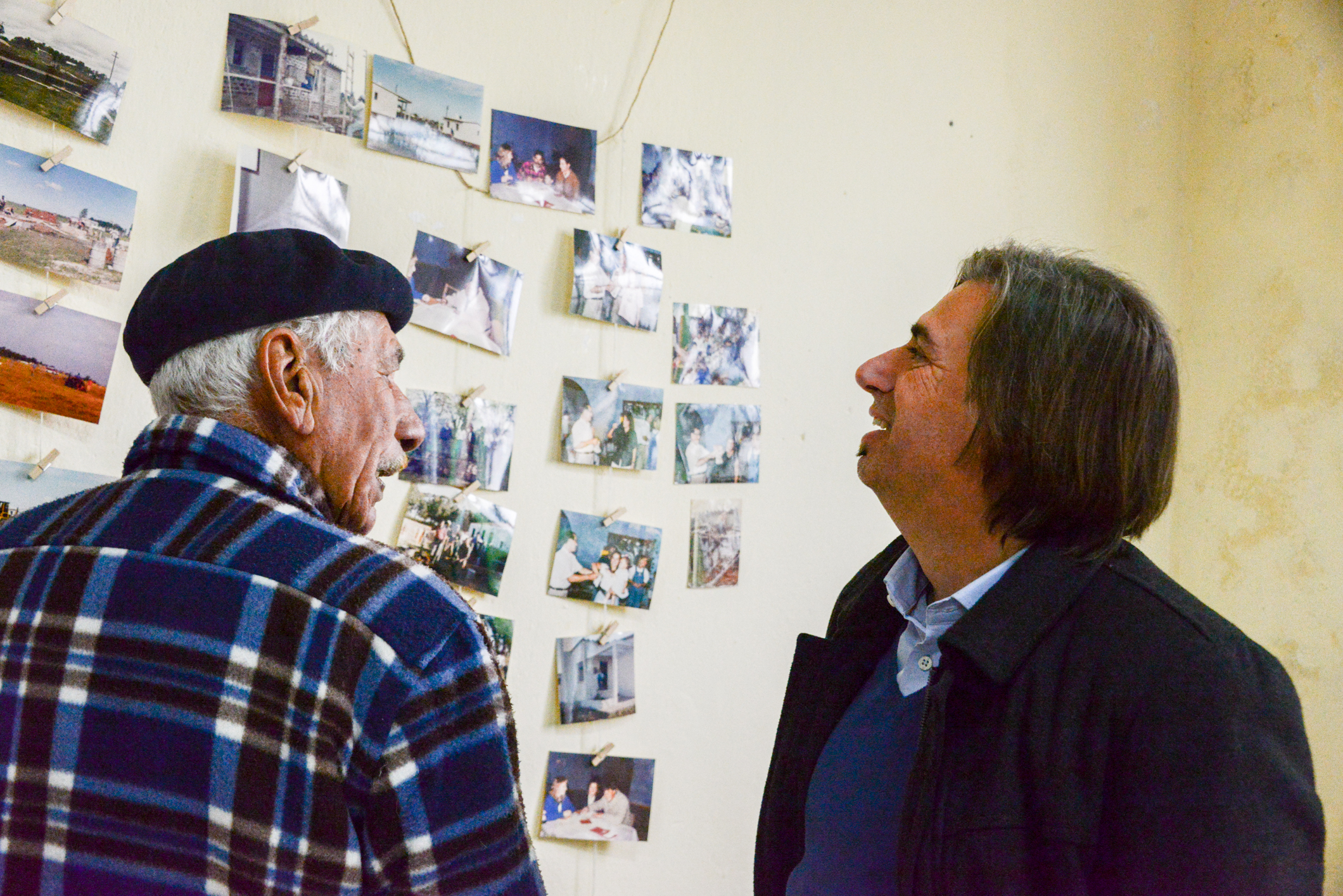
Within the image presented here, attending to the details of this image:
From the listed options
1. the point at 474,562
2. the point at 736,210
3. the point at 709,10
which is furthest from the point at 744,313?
the point at 474,562

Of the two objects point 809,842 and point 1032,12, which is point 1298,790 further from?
point 1032,12

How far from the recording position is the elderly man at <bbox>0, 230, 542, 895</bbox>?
2.26ft

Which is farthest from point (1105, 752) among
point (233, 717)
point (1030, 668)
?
point (233, 717)

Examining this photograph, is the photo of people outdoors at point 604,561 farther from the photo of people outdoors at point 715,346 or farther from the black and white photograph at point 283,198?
the black and white photograph at point 283,198

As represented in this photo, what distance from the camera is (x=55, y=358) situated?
1099mm

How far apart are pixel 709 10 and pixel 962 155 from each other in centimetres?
65

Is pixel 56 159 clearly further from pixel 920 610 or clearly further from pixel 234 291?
pixel 920 610

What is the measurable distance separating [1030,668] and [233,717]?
2.35 feet

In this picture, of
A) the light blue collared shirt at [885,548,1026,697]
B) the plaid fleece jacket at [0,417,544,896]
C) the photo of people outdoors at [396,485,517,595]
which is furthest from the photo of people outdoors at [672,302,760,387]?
the plaid fleece jacket at [0,417,544,896]

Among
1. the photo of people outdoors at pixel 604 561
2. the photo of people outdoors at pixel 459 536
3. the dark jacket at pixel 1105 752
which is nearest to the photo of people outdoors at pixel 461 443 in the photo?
the photo of people outdoors at pixel 459 536

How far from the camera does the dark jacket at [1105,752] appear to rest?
75cm

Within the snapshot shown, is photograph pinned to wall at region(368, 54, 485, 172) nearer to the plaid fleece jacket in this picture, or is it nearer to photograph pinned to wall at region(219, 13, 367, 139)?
photograph pinned to wall at region(219, 13, 367, 139)

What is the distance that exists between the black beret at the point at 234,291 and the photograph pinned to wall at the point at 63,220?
1.08 feet

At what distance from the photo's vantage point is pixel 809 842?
43.6 inches
